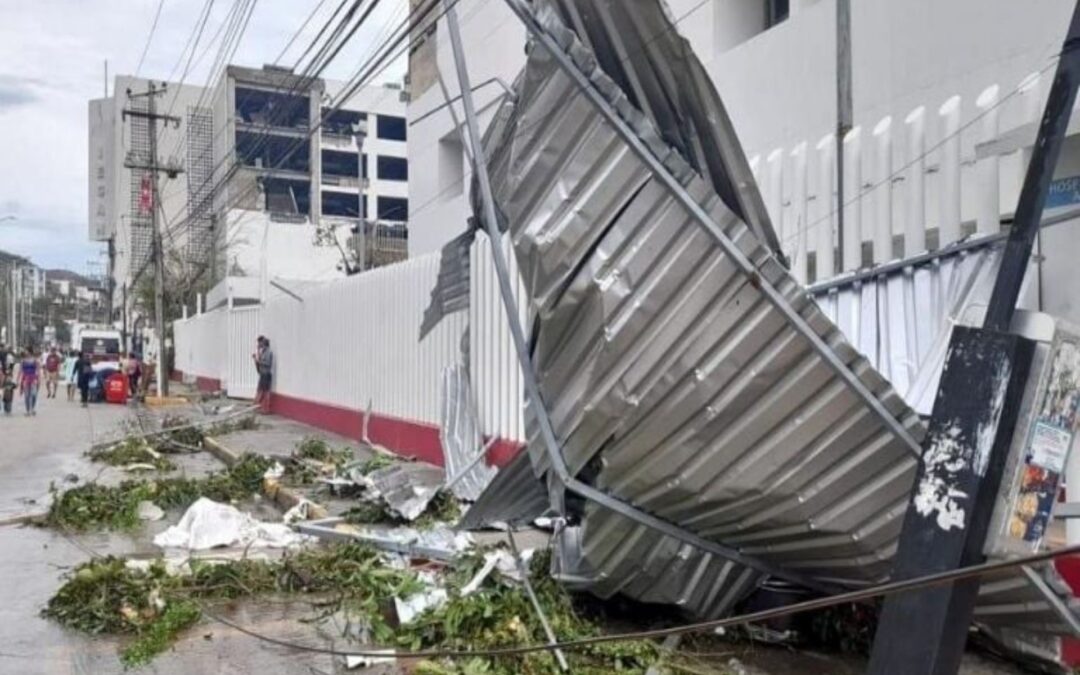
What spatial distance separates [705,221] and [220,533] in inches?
228

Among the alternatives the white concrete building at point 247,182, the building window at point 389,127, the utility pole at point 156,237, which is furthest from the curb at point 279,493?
the building window at point 389,127

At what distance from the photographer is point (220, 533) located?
316 inches

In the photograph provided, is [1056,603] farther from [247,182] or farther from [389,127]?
[389,127]

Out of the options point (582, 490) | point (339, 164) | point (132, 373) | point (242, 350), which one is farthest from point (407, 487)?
point (339, 164)

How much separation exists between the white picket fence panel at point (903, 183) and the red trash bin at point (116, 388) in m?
26.2

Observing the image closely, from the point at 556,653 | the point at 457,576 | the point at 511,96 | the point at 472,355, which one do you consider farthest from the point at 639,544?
the point at 472,355

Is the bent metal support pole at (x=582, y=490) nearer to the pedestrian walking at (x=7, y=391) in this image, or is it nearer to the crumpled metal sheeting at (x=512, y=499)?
the crumpled metal sheeting at (x=512, y=499)

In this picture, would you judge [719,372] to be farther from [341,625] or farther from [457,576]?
[341,625]

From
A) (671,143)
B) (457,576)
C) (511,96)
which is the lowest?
(457,576)

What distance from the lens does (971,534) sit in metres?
2.73

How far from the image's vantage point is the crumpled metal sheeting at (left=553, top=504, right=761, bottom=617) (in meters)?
4.59

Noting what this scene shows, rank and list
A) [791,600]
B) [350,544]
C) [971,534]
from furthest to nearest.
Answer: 1. [350,544]
2. [791,600]
3. [971,534]

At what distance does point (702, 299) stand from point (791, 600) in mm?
1939

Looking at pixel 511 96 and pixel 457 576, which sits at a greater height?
pixel 511 96
